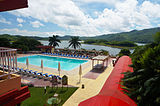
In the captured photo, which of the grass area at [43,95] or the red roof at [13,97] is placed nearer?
the red roof at [13,97]

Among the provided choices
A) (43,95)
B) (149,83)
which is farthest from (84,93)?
(149,83)

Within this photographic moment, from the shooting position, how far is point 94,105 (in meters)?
2.87

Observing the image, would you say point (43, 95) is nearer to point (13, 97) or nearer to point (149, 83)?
point (13, 97)

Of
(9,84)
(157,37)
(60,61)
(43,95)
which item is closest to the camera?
(157,37)

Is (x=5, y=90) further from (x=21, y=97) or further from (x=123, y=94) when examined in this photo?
(x=123, y=94)

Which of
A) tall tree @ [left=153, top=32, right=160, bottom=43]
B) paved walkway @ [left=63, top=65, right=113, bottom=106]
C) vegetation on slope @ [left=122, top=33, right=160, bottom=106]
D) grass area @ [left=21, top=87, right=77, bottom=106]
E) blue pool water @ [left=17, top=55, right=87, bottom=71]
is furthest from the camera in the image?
blue pool water @ [left=17, top=55, right=87, bottom=71]

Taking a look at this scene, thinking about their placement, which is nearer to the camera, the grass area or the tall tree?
the tall tree

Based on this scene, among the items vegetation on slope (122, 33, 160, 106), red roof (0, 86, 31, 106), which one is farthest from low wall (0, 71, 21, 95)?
vegetation on slope (122, 33, 160, 106)

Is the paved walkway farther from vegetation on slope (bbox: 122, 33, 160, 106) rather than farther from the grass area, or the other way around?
vegetation on slope (bbox: 122, 33, 160, 106)

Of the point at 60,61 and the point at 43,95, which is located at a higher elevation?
the point at 60,61

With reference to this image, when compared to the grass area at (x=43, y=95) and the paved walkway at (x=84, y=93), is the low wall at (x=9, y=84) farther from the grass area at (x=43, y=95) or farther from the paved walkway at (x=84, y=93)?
the paved walkway at (x=84, y=93)

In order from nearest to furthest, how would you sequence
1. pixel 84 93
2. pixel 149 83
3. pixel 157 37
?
1. pixel 149 83
2. pixel 157 37
3. pixel 84 93

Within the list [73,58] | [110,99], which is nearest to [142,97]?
[110,99]

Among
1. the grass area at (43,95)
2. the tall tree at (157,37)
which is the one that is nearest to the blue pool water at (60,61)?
the grass area at (43,95)
